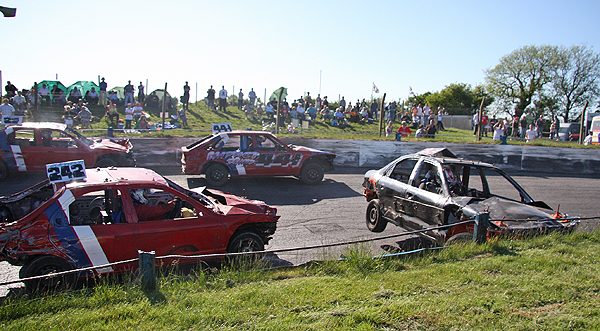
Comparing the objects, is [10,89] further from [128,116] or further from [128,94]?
[128,116]

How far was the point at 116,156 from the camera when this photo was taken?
11.7 metres

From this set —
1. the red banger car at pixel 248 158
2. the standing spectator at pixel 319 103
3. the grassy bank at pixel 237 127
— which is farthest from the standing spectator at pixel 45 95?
the standing spectator at pixel 319 103

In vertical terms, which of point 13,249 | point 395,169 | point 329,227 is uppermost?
point 395,169

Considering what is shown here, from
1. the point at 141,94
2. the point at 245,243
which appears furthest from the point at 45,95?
the point at 245,243

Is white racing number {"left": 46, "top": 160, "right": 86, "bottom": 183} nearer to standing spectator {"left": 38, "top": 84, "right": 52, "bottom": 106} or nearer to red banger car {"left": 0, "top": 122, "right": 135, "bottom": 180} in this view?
red banger car {"left": 0, "top": 122, "right": 135, "bottom": 180}

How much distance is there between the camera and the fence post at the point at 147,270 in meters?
4.05

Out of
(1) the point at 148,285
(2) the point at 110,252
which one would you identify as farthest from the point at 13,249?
(1) the point at 148,285

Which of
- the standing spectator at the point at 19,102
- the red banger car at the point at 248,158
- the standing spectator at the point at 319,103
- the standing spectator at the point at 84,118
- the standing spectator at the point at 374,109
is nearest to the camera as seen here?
the red banger car at the point at 248,158

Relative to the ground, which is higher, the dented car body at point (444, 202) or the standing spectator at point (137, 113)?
the standing spectator at point (137, 113)

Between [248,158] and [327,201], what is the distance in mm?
2824

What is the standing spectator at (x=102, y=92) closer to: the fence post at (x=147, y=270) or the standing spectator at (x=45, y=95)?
the standing spectator at (x=45, y=95)

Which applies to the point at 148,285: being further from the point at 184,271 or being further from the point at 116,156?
the point at 116,156

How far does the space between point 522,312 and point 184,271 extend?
3839 millimetres

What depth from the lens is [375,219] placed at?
25.1ft
